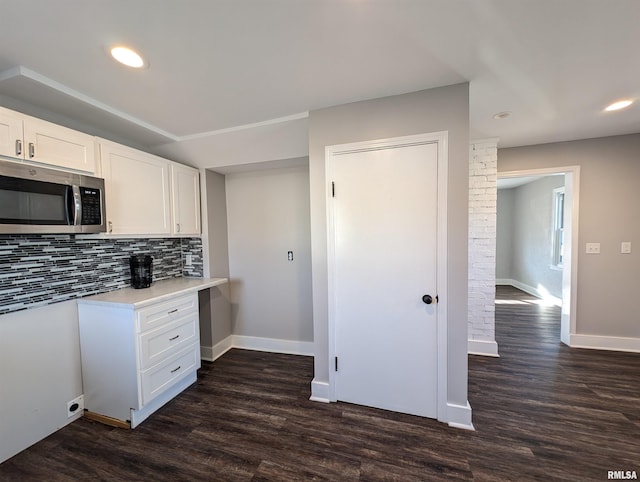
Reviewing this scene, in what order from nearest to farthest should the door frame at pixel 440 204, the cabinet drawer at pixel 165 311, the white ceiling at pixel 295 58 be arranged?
the white ceiling at pixel 295 58 → the door frame at pixel 440 204 → the cabinet drawer at pixel 165 311

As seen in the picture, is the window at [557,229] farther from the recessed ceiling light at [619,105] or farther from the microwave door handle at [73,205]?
the microwave door handle at [73,205]

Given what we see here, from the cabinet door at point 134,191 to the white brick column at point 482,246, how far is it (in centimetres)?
332

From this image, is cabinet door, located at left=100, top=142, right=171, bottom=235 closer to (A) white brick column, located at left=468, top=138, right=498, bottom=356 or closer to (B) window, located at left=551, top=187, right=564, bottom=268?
(A) white brick column, located at left=468, top=138, right=498, bottom=356

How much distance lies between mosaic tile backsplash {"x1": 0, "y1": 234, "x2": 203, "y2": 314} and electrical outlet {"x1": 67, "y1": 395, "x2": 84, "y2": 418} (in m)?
0.81

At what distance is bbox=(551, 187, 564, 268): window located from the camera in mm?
4848

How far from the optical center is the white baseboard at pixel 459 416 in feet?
5.97

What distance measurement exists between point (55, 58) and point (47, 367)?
2.06 metres

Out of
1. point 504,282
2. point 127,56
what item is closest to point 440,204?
point 127,56

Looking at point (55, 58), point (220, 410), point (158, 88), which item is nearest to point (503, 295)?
point (220, 410)

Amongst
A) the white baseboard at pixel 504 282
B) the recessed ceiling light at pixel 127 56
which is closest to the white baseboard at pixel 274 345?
the recessed ceiling light at pixel 127 56

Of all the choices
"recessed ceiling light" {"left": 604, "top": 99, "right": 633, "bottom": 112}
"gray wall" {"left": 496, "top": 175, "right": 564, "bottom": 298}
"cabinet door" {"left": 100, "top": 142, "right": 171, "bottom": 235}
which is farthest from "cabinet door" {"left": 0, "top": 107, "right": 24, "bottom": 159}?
"gray wall" {"left": 496, "top": 175, "right": 564, "bottom": 298}

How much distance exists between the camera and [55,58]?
4.67ft

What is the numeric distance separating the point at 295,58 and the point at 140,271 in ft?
7.36

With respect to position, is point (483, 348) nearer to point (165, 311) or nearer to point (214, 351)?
point (214, 351)
